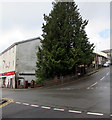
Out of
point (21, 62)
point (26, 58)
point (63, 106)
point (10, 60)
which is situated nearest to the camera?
point (63, 106)

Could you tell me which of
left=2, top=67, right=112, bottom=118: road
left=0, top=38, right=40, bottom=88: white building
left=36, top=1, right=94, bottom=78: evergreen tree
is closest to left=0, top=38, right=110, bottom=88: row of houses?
left=0, top=38, right=40, bottom=88: white building

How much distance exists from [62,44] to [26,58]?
13.2 metres

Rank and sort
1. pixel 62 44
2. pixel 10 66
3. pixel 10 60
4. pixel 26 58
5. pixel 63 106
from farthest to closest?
pixel 10 60, pixel 10 66, pixel 26 58, pixel 62 44, pixel 63 106

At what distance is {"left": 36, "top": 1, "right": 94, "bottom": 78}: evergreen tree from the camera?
24062 mm

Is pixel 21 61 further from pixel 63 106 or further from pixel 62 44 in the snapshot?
pixel 63 106

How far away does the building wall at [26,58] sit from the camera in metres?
34.1

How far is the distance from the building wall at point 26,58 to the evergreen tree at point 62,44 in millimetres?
8944

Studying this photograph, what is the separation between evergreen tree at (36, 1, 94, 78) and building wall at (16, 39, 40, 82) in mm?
8944

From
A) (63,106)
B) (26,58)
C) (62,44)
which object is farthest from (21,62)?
(63,106)

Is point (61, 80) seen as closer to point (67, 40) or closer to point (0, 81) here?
point (67, 40)

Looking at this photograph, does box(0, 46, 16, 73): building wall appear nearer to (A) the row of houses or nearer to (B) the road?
(A) the row of houses

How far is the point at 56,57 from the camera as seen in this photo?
24062 mm

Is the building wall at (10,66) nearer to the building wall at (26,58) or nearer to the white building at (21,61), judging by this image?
the white building at (21,61)

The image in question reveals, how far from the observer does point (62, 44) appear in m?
25.3
